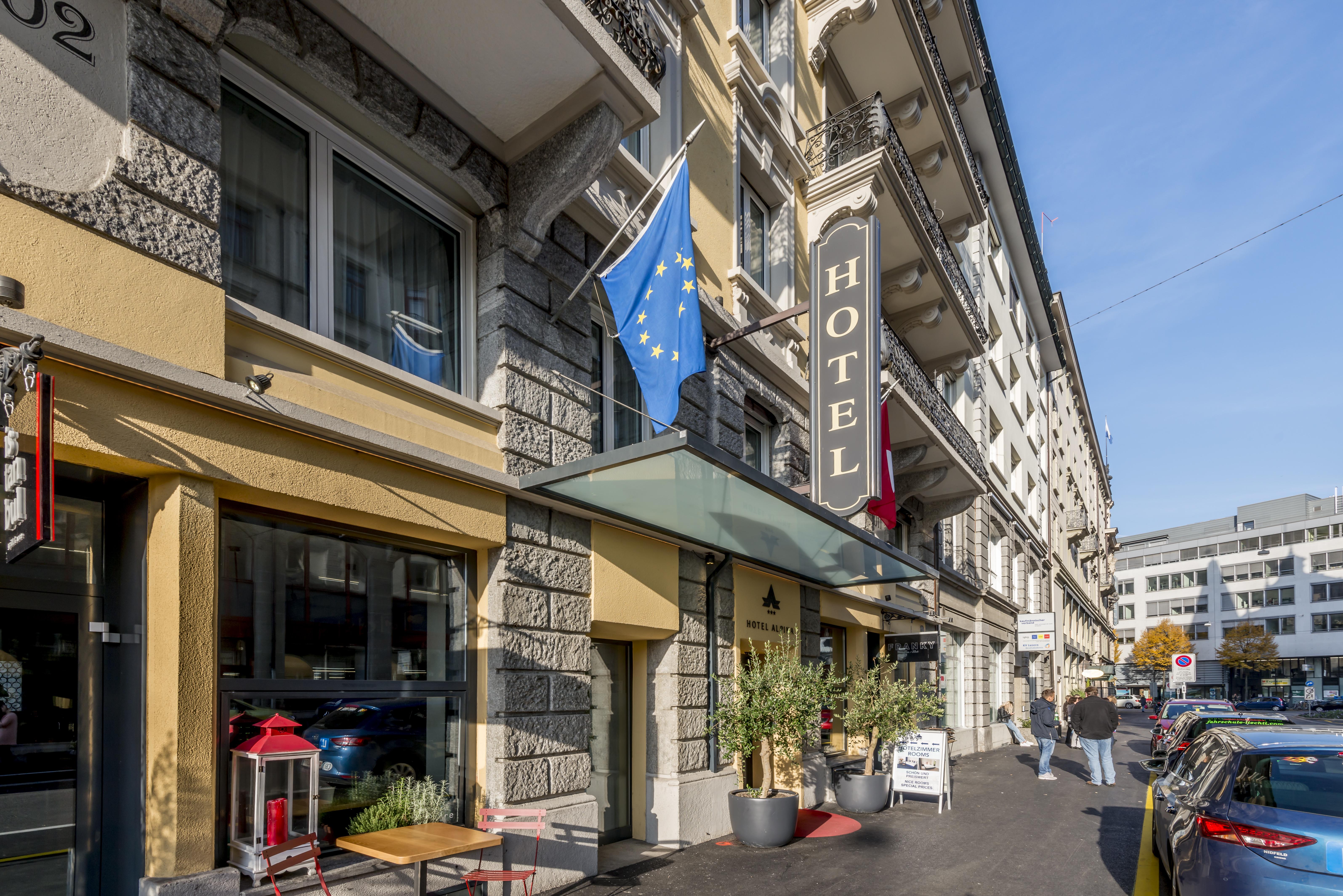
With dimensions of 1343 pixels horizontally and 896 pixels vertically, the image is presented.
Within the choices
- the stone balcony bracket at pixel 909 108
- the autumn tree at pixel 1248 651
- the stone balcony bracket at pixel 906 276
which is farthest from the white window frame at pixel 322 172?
the autumn tree at pixel 1248 651

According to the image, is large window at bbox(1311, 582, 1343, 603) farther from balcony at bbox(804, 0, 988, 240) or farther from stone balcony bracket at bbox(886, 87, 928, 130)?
stone balcony bracket at bbox(886, 87, 928, 130)

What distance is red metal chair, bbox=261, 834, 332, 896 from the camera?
516 centimetres

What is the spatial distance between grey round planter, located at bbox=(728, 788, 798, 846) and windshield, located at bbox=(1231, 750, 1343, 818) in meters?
4.99

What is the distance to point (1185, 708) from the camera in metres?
25.1

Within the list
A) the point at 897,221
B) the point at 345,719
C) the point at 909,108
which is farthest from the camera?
the point at 909,108

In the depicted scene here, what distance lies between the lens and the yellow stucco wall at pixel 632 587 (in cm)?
877

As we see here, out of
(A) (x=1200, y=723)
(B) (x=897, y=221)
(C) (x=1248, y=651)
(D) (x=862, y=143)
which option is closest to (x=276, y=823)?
(D) (x=862, y=143)

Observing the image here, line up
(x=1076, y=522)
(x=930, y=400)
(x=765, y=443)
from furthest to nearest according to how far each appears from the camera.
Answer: (x=1076, y=522), (x=930, y=400), (x=765, y=443)

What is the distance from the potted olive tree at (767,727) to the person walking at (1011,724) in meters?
17.1

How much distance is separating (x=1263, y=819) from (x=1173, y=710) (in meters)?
25.3

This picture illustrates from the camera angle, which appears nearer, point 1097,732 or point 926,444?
point 1097,732

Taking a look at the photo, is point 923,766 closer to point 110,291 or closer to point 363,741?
→ point 363,741

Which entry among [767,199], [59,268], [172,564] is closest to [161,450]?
[172,564]

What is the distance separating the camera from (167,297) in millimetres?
5207
